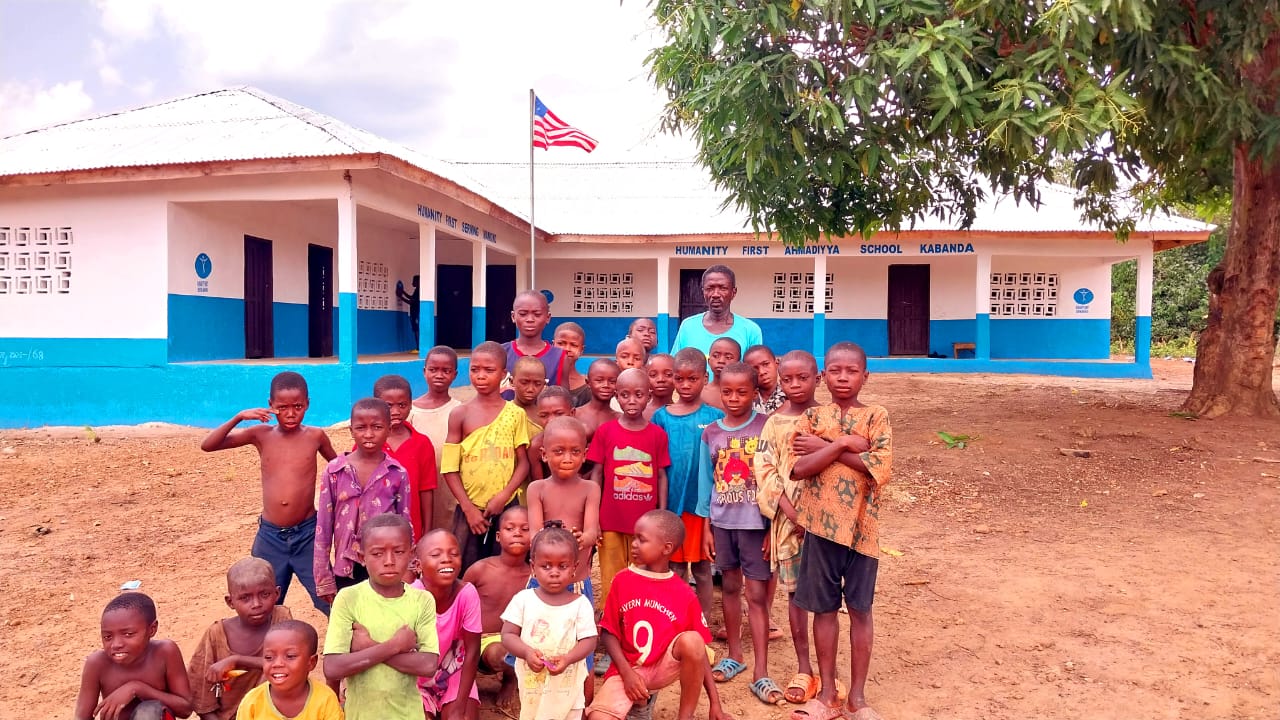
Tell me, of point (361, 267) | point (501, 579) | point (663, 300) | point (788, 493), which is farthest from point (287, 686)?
point (663, 300)

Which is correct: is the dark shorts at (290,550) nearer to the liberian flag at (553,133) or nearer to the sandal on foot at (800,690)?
the sandal on foot at (800,690)

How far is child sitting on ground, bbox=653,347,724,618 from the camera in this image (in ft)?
10.6

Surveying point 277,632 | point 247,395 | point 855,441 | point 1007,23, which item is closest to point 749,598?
point 855,441

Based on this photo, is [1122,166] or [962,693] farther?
[1122,166]

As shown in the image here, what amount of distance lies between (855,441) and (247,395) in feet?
24.9

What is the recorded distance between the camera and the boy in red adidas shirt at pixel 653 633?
259 cm

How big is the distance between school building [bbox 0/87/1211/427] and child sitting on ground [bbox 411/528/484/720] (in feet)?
20.3

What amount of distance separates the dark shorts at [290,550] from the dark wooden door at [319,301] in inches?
356

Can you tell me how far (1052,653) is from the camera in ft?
10.7

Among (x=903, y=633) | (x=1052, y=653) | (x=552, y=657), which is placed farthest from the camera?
(x=903, y=633)

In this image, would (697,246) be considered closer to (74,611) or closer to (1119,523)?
(1119,523)

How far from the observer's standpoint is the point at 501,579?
2.85 meters

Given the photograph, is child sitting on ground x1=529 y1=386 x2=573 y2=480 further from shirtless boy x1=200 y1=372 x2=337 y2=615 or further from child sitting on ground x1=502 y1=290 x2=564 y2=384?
shirtless boy x1=200 y1=372 x2=337 y2=615

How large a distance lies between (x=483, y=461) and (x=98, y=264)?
25.6 feet
